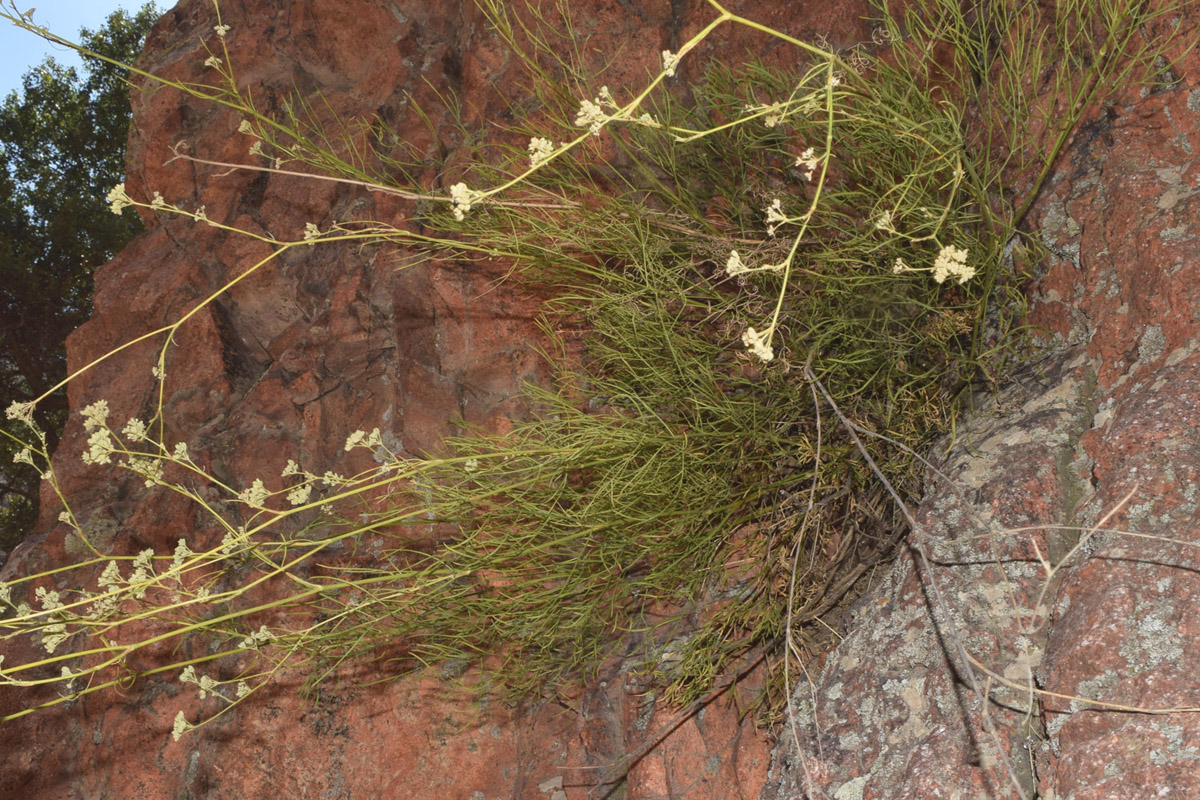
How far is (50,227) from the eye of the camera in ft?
15.8

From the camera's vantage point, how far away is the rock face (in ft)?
4.06

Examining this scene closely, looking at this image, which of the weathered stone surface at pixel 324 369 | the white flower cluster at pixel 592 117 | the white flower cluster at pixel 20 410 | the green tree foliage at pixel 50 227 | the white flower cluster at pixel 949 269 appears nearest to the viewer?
the white flower cluster at pixel 592 117

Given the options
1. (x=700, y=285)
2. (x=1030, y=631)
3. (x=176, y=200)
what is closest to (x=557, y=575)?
(x=700, y=285)

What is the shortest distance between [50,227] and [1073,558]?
513 centimetres

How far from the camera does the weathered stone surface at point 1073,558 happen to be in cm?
115

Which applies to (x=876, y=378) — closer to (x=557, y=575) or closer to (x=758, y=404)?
(x=758, y=404)

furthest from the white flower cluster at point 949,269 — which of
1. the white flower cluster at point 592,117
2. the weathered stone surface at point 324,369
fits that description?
the weathered stone surface at point 324,369

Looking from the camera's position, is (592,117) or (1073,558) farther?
(1073,558)

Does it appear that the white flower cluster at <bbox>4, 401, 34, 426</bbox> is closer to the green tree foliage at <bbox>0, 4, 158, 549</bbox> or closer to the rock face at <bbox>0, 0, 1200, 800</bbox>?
the rock face at <bbox>0, 0, 1200, 800</bbox>

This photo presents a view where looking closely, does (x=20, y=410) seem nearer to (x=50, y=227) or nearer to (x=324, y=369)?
(x=324, y=369)

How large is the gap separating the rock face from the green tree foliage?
7.36 feet

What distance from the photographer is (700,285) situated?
1.77m

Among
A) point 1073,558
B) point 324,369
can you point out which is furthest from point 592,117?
point 324,369

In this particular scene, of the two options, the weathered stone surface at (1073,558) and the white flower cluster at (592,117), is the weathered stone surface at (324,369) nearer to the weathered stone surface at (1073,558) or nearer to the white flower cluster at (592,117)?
the weathered stone surface at (1073,558)
